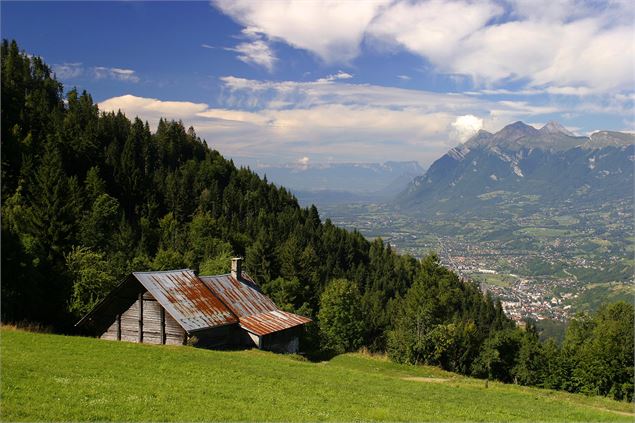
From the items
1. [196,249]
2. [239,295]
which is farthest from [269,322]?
[196,249]

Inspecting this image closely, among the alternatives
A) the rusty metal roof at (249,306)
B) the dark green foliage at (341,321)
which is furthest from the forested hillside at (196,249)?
the rusty metal roof at (249,306)

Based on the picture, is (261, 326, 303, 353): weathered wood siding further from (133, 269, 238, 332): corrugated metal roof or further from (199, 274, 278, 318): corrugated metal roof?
(133, 269, 238, 332): corrugated metal roof

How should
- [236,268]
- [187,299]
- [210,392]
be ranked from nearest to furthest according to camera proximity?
1. [210,392]
2. [187,299]
3. [236,268]

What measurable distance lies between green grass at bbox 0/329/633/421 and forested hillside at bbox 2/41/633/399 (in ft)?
65.5

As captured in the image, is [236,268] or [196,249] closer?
[236,268]

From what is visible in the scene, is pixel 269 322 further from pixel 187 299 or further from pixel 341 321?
pixel 341 321

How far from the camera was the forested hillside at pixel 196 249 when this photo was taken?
5025 centimetres

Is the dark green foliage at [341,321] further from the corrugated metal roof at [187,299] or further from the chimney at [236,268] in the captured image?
the corrugated metal roof at [187,299]

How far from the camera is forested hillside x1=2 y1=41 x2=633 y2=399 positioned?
5025 centimetres

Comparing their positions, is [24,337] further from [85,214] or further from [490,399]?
[85,214]

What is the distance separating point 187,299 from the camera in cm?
3838

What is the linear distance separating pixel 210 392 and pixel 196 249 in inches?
2518

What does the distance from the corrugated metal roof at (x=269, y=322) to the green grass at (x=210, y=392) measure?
394 inches

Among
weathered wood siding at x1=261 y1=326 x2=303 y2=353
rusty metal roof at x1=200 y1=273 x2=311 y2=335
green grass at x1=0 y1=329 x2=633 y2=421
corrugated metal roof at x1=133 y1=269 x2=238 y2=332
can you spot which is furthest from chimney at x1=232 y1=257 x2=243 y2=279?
green grass at x1=0 y1=329 x2=633 y2=421
